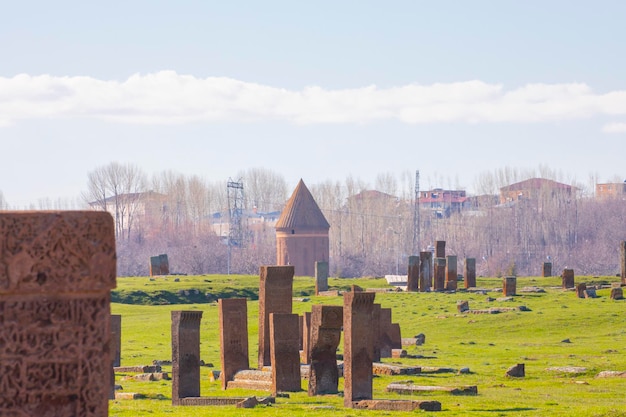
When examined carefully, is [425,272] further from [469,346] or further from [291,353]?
[291,353]

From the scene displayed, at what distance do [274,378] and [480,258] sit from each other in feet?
327

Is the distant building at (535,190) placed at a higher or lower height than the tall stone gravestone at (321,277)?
higher

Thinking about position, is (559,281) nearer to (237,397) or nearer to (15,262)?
(237,397)

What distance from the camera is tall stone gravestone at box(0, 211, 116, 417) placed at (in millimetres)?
6465

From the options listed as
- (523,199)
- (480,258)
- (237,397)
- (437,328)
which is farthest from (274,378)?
(523,199)

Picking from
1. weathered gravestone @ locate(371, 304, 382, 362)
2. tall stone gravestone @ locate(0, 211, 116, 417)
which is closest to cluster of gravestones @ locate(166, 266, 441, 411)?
weathered gravestone @ locate(371, 304, 382, 362)

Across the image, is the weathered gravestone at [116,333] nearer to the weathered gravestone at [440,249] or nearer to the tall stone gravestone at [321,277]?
the tall stone gravestone at [321,277]

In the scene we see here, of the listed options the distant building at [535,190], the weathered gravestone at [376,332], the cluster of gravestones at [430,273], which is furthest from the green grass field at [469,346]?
the distant building at [535,190]

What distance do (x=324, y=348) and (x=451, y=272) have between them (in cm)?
2943

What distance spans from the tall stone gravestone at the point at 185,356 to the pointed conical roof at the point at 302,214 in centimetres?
7081

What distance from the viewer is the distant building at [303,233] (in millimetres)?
94188

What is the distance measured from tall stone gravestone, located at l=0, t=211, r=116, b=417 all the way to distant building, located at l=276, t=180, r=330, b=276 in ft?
286

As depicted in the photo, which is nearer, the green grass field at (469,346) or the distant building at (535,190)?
the green grass field at (469,346)

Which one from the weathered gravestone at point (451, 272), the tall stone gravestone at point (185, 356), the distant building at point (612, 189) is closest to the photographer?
the tall stone gravestone at point (185, 356)
